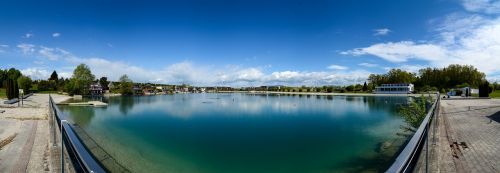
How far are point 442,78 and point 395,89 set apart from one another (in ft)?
55.6

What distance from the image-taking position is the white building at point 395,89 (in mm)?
108787

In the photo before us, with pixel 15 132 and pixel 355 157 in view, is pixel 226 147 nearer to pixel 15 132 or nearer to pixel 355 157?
pixel 355 157

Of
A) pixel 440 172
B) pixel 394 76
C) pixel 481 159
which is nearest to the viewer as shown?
pixel 440 172

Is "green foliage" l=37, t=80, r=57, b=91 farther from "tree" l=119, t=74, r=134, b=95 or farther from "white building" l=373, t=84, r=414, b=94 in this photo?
"white building" l=373, t=84, r=414, b=94

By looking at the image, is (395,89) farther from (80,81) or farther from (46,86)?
(46,86)

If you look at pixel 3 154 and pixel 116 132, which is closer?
pixel 3 154

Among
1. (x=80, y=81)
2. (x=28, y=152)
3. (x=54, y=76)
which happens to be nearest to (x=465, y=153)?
(x=28, y=152)

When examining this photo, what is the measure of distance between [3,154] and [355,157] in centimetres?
1560

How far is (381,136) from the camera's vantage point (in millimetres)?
21406

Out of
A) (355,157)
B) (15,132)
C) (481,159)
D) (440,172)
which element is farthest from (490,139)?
(15,132)

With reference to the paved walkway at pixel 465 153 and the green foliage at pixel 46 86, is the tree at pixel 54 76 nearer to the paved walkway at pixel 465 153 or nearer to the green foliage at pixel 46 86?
the green foliage at pixel 46 86

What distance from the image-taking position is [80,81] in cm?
8269

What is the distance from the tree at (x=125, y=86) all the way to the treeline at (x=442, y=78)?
99402 mm

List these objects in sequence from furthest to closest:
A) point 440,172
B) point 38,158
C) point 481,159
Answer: point 38,158 < point 481,159 < point 440,172
